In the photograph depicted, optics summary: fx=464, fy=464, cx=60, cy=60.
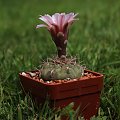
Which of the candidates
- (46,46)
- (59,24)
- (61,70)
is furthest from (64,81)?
(46,46)

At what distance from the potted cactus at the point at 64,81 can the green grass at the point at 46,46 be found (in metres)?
0.11

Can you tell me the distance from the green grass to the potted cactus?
107mm

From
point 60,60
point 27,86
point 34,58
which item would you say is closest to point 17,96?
point 27,86

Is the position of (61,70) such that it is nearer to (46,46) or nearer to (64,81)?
(64,81)

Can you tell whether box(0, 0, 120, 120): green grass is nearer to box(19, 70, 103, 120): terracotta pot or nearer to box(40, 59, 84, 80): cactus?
box(19, 70, 103, 120): terracotta pot

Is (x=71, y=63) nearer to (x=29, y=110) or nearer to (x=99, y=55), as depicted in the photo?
(x=29, y=110)

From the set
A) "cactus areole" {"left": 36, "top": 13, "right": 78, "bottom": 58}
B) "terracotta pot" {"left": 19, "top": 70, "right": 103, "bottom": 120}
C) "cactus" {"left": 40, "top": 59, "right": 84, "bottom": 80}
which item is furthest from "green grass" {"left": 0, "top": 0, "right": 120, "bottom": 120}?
"cactus areole" {"left": 36, "top": 13, "right": 78, "bottom": 58}

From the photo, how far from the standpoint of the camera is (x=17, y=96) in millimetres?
3723

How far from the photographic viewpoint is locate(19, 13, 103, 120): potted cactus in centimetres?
313

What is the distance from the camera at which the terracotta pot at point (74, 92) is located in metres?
3.10

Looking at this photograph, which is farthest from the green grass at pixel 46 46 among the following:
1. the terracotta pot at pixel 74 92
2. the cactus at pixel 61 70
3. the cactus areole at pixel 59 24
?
the cactus areole at pixel 59 24

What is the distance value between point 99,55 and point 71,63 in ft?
4.30

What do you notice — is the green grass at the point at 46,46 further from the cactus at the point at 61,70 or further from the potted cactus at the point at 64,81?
the cactus at the point at 61,70

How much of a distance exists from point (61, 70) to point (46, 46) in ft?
7.23
